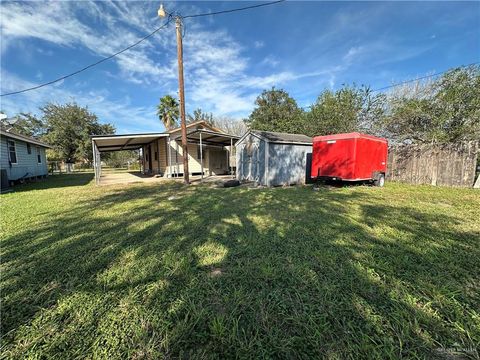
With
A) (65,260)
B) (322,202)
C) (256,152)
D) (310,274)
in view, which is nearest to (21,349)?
(65,260)

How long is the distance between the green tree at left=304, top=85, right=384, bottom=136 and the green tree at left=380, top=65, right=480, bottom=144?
11.9 ft

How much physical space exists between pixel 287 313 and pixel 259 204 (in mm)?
4346

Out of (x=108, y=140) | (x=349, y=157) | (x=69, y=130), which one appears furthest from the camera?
(x=69, y=130)

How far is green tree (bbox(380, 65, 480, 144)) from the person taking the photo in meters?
9.85

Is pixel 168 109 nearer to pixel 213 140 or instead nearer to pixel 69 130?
pixel 213 140

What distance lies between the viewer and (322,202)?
6340mm

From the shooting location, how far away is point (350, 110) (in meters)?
16.3

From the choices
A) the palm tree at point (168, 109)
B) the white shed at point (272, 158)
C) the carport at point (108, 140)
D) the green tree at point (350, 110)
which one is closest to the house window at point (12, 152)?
the carport at point (108, 140)

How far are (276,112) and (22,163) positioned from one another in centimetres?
2414

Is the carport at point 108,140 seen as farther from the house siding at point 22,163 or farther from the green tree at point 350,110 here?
the green tree at point 350,110

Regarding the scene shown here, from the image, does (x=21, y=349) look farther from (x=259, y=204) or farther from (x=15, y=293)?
(x=259, y=204)

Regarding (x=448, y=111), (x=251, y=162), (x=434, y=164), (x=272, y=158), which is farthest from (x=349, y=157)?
(x=448, y=111)

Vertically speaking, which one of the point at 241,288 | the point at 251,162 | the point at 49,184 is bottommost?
the point at 241,288

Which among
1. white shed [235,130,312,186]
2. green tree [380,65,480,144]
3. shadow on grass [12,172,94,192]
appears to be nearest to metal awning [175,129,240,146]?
white shed [235,130,312,186]
